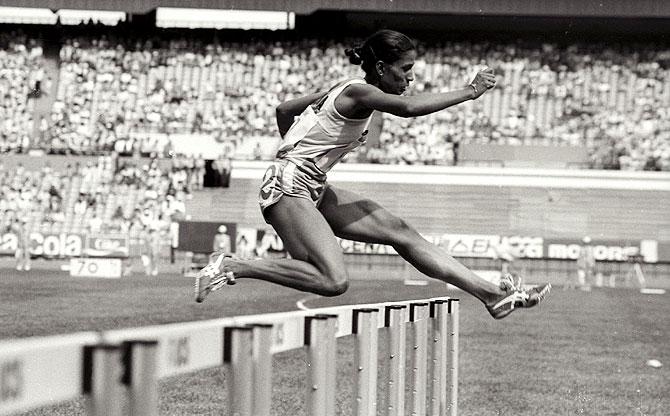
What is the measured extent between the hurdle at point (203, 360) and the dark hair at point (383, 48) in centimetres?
152

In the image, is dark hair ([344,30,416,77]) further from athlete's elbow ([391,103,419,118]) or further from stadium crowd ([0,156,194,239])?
stadium crowd ([0,156,194,239])

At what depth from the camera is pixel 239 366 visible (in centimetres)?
324

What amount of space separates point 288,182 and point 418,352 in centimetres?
126

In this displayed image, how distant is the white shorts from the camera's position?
6590mm

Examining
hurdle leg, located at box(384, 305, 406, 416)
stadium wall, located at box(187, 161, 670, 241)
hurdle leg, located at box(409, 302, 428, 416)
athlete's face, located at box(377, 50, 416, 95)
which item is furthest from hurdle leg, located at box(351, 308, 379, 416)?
stadium wall, located at box(187, 161, 670, 241)

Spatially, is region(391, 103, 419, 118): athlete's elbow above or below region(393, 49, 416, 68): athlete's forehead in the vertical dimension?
below

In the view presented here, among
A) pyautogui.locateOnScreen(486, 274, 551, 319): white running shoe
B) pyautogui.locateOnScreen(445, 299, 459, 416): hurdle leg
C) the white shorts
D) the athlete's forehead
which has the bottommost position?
pyautogui.locateOnScreen(445, 299, 459, 416): hurdle leg

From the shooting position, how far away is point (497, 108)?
42406 millimetres

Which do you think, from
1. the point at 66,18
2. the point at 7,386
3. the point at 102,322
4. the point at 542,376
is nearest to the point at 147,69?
the point at 66,18

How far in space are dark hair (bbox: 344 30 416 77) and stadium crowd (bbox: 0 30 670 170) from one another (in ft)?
109

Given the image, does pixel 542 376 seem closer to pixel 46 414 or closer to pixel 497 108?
pixel 46 414

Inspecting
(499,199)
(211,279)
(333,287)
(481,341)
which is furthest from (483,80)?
(499,199)

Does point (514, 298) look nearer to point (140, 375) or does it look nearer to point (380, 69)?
point (380, 69)

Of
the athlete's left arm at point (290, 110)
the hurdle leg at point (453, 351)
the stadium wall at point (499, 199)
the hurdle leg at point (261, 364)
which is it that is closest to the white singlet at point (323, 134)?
the athlete's left arm at point (290, 110)
